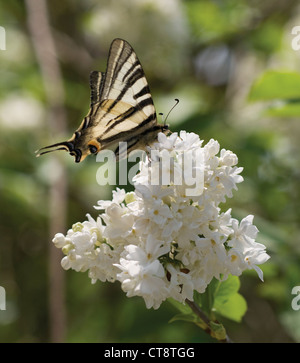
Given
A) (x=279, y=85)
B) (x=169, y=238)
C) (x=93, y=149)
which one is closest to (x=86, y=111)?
(x=279, y=85)

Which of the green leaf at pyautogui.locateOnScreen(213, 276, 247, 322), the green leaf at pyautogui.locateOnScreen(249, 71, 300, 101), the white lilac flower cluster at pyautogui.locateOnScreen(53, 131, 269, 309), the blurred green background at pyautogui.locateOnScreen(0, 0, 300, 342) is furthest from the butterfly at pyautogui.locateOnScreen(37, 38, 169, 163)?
the blurred green background at pyautogui.locateOnScreen(0, 0, 300, 342)

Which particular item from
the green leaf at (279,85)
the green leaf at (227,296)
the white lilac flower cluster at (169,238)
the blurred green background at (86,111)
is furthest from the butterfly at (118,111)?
the blurred green background at (86,111)

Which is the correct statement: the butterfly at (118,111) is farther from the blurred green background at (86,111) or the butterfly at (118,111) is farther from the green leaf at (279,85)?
the blurred green background at (86,111)

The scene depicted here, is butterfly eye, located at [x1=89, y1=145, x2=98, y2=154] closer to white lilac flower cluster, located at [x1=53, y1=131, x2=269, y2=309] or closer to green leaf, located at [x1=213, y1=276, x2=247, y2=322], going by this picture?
white lilac flower cluster, located at [x1=53, y1=131, x2=269, y2=309]

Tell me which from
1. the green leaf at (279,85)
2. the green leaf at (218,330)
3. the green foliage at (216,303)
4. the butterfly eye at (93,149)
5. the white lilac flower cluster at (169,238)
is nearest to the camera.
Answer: the white lilac flower cluster at (169,238)

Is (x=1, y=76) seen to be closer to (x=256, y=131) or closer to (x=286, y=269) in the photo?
(x=256, y=131)
